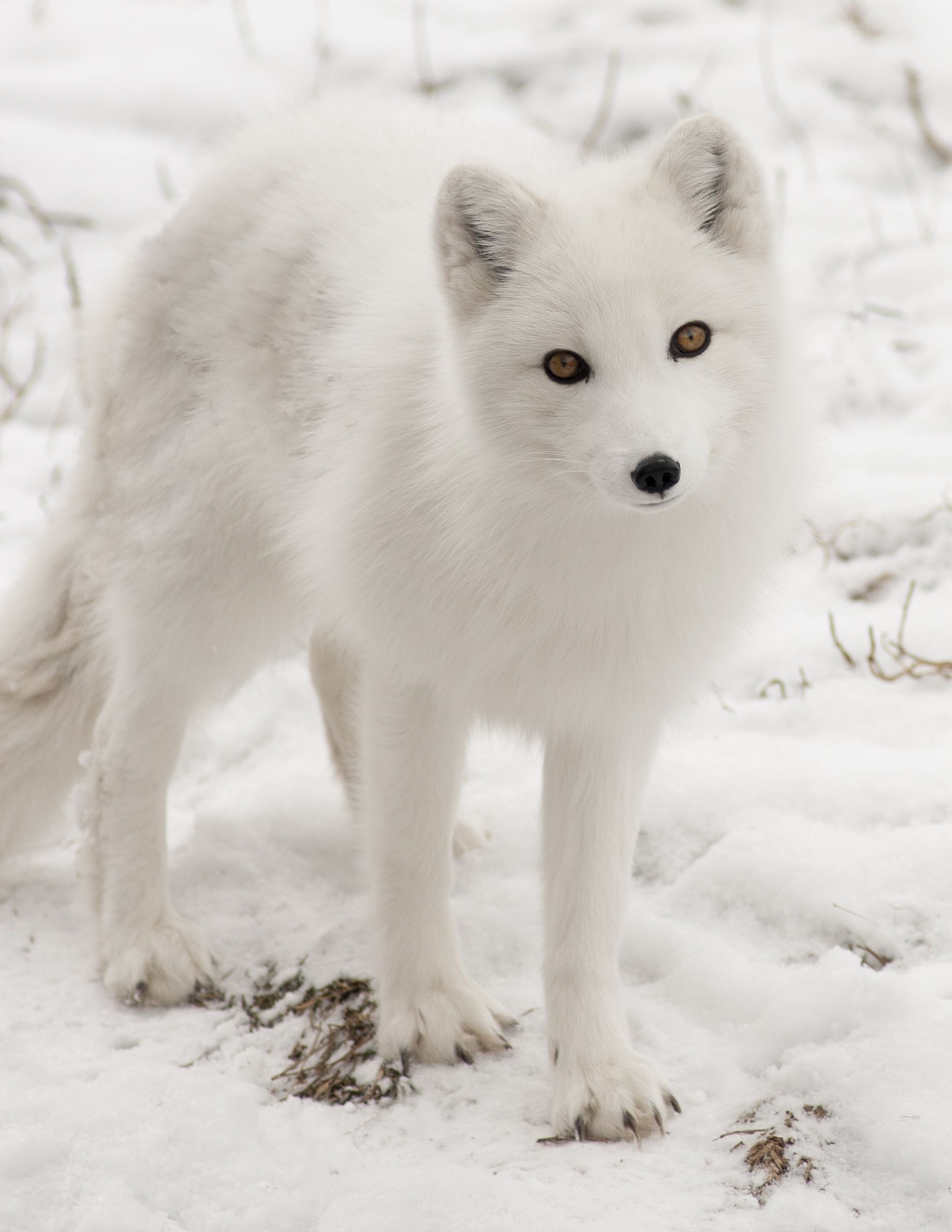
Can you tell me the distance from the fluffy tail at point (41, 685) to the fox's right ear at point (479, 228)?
1358 mm

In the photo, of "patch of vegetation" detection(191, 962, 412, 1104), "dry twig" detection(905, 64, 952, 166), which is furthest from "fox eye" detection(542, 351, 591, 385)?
"dry twig" detection(905, 64, 952, 166)

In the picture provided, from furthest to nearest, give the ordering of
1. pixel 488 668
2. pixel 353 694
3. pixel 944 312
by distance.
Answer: pixel 944 312, pixel 353 694, pixel 488 668

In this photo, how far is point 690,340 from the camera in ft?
6.62

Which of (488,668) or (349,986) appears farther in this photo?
(349,986)

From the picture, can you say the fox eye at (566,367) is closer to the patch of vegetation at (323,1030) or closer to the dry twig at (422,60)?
the patch of vegetation at (323,1030)

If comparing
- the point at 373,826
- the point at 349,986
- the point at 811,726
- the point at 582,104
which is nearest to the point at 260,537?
the point at 373,826

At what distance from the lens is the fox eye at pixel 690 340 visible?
201 cm

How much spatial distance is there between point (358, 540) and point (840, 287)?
140 inches

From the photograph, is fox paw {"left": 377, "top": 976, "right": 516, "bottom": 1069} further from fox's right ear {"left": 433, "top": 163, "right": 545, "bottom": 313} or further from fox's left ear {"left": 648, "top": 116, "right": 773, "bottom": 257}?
fox's left ear {"left": 648, "top": 116, "right": 773, "bottom": 257}

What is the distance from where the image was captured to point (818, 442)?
2.49 m

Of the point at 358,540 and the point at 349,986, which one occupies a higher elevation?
the point at 358,540

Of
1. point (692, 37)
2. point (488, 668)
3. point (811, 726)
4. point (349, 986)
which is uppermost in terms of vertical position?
point (692, 37)

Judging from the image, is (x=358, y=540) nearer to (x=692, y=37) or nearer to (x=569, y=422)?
(x=569, y=422)

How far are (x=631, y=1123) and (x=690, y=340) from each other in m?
1.30
